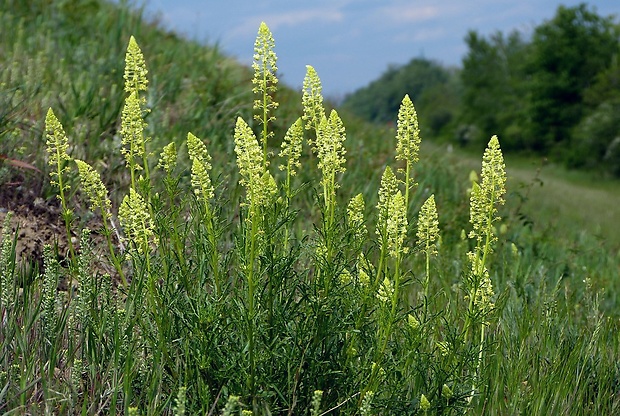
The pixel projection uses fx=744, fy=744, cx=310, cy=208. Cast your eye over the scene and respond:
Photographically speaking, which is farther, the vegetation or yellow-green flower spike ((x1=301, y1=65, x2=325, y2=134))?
yellow-green flower spike ((x1=301, y1=65, x2=325, y2=134))

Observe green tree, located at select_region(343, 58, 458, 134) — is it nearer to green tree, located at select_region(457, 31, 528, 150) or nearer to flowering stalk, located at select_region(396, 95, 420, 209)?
green tree, located at select_region(457, 31, 528, 150)

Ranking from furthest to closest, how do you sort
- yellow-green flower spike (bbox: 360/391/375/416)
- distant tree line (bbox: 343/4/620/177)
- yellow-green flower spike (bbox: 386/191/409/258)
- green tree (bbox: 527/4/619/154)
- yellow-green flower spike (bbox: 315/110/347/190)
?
1. green tree (bbox: 527/4/619/154)
2. distant tree line (bbox: 343/4/620/177)
3. yellow-green flower spike (bbox: 315/110/347/190)
4. yellow-green flower spike (bbox: 386/191/409/258)
5. yellow-green flower spike (bbox: 360/391/375/416)

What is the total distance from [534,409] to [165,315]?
1.52 metres

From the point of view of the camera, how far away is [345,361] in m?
2.65

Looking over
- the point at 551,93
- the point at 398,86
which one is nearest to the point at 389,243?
the point at 551,93

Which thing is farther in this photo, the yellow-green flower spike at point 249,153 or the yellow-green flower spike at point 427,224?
the yellow-green flower spike at point 427,224

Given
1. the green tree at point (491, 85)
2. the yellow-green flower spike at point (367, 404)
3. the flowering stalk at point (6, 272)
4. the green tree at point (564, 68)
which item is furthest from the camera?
the green tree at point (491, 85)

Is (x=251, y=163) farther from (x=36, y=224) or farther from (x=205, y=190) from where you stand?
(x=36, y=224)

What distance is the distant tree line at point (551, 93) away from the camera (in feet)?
119

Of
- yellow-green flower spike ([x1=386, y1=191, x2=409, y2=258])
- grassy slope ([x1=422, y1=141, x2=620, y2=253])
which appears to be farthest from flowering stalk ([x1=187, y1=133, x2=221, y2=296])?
grassy slope ([x1=422, y1=141, x2=620, y2=253])

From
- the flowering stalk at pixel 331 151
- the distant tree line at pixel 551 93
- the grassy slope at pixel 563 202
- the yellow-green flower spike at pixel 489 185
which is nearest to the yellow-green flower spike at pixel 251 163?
the flowering stalk at pixel 331 151

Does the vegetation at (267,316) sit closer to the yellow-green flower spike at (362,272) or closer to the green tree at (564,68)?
the yellow-green flower spike at (362,272)

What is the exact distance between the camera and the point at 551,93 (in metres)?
44.4

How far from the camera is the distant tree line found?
119ft
